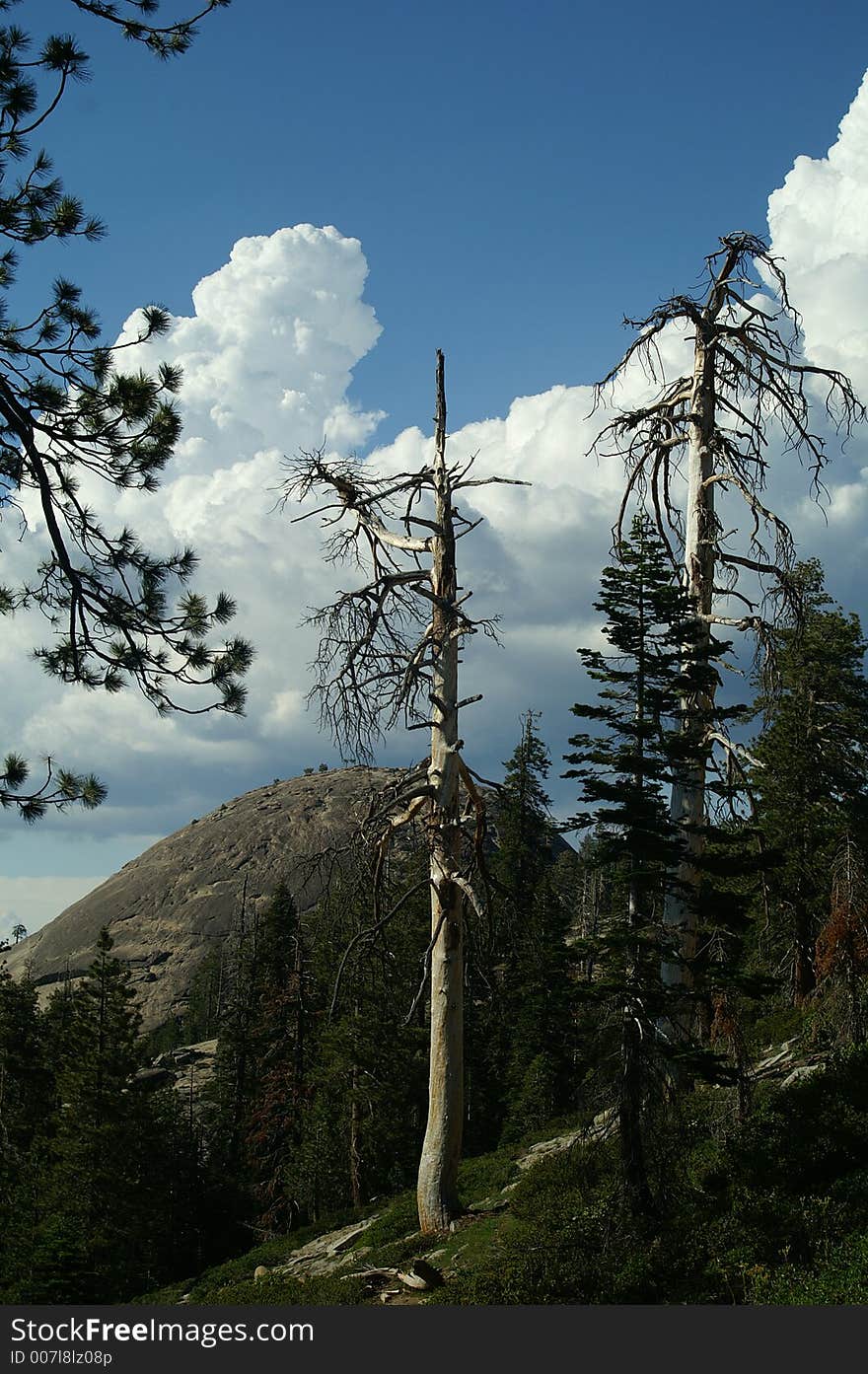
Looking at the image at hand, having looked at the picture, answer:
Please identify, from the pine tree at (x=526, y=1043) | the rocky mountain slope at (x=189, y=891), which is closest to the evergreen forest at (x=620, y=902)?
the pine tree at (x=526, y=1043)

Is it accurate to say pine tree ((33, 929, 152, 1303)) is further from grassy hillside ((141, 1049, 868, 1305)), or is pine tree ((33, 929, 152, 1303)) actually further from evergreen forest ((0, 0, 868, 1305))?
grassy hillside ((141, 1049, 868, 1305))

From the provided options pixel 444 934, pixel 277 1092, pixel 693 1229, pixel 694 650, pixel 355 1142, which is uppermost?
pixel 694 650

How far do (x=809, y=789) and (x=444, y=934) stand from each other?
16.9m

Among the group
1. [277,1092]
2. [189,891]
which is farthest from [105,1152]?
[189,891]

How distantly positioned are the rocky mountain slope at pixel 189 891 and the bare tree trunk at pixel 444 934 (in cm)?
9301

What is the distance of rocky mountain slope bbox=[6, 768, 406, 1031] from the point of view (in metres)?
110

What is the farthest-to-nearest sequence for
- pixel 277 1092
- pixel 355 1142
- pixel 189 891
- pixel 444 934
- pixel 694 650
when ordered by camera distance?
1. pixel 189 891
2. pixel 277 1092
3. pixel 355 1142
4. pixel 694 650
5. pixel 444 934

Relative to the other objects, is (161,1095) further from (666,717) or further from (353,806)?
(666,717)

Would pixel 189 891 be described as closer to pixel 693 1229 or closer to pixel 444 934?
pixel 444 934

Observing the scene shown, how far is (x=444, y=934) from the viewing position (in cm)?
1330

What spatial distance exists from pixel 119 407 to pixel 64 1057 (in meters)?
30.9

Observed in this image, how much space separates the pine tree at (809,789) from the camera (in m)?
26.0

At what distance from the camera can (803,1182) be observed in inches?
486

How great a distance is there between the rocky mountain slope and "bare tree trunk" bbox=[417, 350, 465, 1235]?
9301cm
